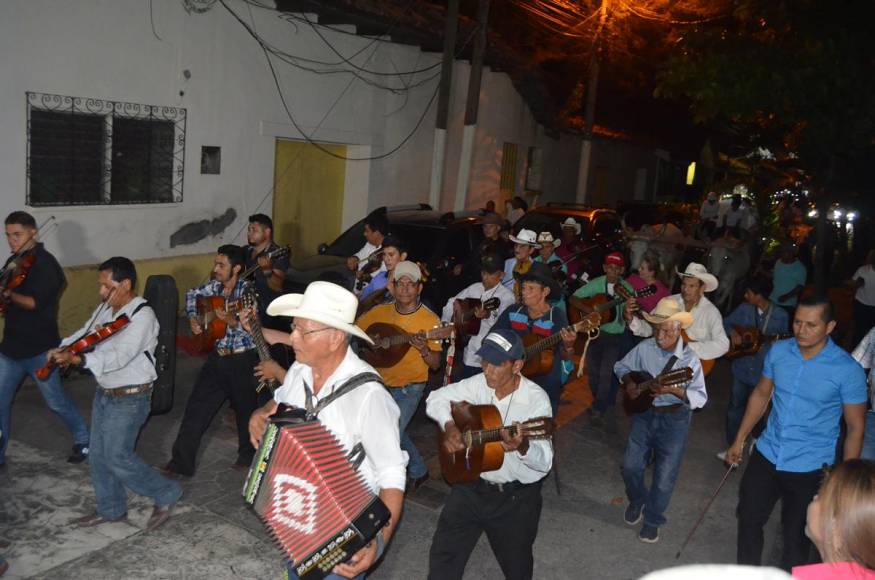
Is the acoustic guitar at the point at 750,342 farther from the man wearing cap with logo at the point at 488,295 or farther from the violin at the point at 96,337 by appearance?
the violin at the point at 96,337

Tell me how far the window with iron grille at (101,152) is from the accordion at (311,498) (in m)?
7.60

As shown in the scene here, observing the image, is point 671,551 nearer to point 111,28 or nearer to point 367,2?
point 111,28

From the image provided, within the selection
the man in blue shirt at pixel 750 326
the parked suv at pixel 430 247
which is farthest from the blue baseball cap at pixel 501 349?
the parked suv at pixel 430 247

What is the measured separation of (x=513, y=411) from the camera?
176 inches

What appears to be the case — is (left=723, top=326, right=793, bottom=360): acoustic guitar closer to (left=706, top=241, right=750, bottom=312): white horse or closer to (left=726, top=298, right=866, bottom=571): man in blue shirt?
(left=726, top=298, right=866, bottom=571): man in blue shirt

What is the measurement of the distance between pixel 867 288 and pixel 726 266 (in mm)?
4095

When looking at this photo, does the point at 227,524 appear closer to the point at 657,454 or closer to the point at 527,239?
the point at 657,454

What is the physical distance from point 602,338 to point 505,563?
14.5ft

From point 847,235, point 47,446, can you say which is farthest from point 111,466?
point 847,235

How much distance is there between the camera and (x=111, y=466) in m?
5.26

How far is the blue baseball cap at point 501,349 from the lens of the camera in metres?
4.38

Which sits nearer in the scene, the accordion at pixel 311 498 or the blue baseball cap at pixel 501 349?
Result: the accordion at pixel 311 498

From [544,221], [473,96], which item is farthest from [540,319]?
[473,96]

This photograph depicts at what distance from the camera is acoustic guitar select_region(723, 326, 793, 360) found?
7477mm
